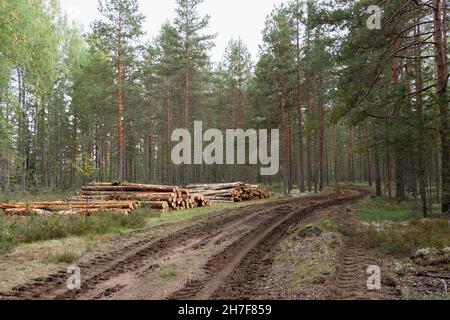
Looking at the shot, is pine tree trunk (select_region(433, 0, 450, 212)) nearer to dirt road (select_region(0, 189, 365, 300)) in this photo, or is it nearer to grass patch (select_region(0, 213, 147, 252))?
dirt road (select_region(0, 189, 365, 300))

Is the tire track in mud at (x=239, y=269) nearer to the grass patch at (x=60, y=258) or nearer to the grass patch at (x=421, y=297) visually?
the grass patch at (x=421, y=297)

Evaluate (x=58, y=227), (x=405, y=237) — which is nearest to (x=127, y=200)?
(x=58, y=227)

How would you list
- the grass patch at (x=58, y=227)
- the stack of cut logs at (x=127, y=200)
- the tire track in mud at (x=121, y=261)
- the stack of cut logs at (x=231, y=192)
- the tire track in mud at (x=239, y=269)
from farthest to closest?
the stack of cut logs at (x=231, y=192) < the stack of cut logs at (x=127, y=200) < the grass patch at (x=58, y=227) < the tire track in mud at (x=121, y=261) < the tire track in mud at (x=239, y=269)

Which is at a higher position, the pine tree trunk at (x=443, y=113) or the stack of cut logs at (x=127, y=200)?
the pine tree trunk at (x=443, y=113)

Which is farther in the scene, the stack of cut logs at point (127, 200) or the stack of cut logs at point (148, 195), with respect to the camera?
the stack of cut logs at point (148, 195)

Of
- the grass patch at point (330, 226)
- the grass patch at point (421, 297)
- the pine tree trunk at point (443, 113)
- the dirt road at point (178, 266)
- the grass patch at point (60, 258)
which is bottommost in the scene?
the dirt road at point (178, 266)

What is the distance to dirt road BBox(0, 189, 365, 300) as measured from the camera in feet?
18.1

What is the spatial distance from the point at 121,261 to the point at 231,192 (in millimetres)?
15256

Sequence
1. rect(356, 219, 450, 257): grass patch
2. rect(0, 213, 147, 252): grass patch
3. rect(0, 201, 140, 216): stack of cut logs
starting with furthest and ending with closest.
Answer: rect(0, 201, 140, 216): stack of cut logs
rect(0, 213, 147, 252): grass patch
rect(356, 219, 450, 257): grass patch

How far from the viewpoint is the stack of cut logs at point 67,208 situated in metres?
13.6

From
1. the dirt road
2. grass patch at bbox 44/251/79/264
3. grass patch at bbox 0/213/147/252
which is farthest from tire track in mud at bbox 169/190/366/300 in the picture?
grass patch at bbox 0/213/147/252

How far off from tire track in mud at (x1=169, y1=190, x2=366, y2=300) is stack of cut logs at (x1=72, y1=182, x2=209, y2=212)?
6.52m

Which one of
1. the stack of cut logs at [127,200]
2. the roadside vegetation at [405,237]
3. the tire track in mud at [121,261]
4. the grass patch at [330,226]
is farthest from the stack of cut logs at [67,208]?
the roadside vegetation at [405,237]

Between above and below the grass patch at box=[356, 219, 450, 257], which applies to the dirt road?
below
